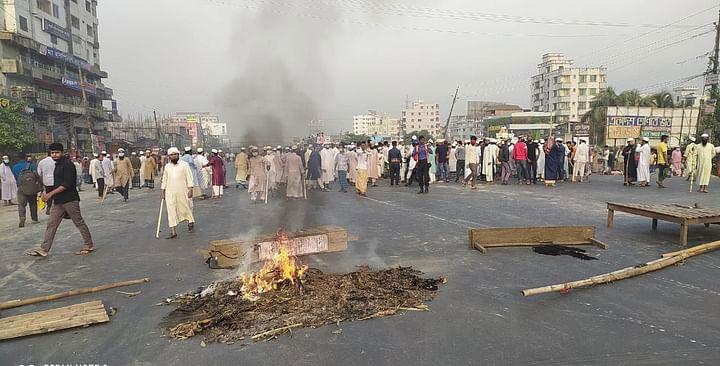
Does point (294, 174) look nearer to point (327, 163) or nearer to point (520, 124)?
point (327, 163)

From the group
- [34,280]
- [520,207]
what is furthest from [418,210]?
[34,280]

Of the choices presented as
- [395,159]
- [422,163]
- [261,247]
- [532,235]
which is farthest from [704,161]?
[261,247]

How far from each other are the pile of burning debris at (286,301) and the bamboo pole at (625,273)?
1139mm

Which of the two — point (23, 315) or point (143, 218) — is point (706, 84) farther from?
point (23, 315)

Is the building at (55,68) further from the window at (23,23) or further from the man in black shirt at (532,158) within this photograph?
the man in black shirt at (532,158)

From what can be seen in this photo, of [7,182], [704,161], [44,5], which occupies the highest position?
[44,5]

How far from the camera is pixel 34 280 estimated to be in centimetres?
561

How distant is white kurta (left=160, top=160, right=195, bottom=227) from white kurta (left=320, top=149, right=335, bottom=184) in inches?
358

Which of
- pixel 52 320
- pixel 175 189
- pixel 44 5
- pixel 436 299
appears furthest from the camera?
pixel 44 5

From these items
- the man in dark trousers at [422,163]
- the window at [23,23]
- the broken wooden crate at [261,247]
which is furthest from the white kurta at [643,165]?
the window at [23,23]

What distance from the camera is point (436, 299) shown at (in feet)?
15.1

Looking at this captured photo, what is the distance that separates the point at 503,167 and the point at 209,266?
1355 centimetres

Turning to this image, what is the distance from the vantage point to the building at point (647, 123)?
30.5 meters

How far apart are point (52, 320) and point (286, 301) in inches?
82.2
